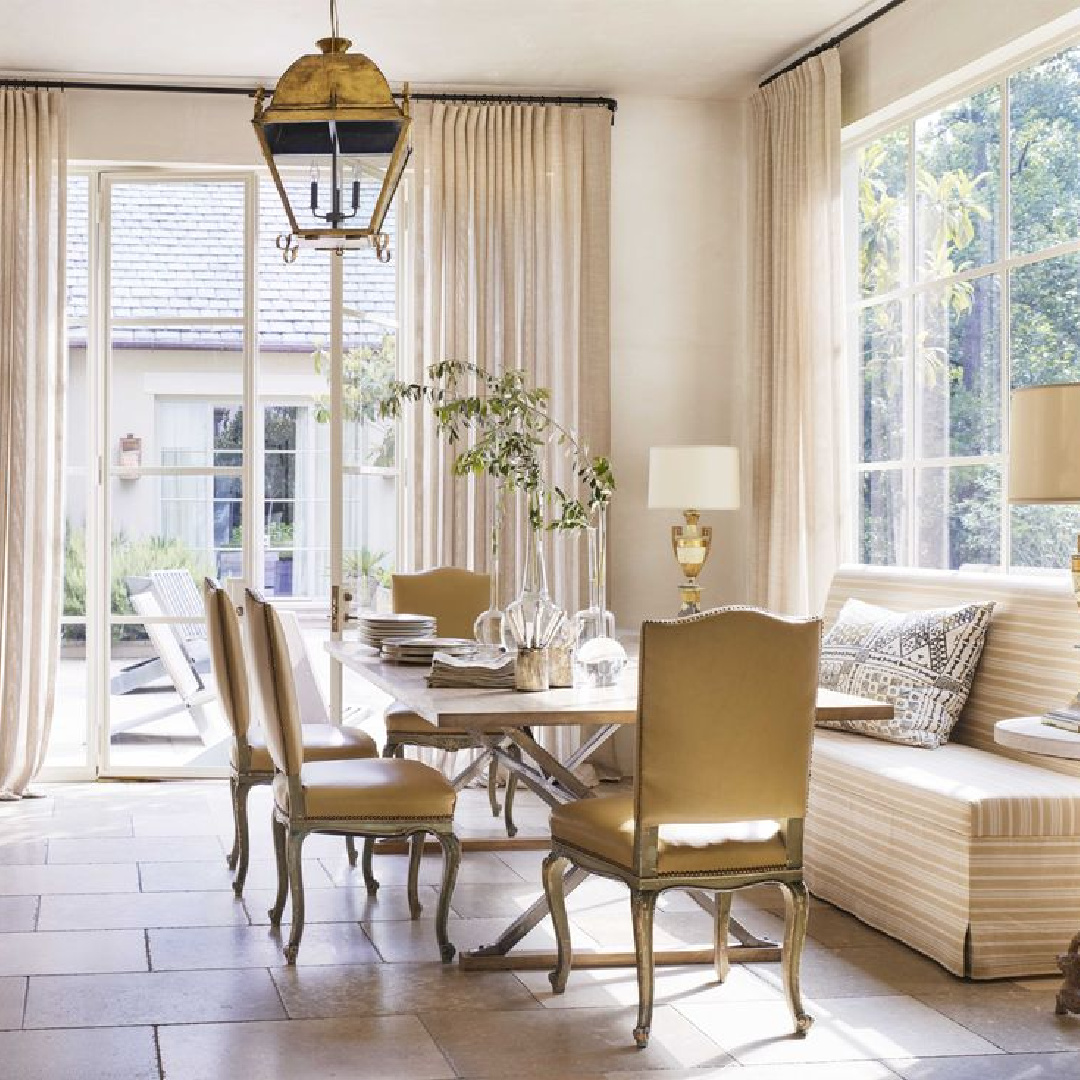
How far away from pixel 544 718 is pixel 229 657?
1.52 meters

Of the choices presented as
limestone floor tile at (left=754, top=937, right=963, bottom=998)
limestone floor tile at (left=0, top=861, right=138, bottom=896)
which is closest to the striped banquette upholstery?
limestone floor tile at (left=754, top=937, right=963, bottom=998)

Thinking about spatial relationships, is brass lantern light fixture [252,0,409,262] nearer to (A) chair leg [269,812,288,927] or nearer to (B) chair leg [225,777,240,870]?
(A) chair leg [269,812,288,927]

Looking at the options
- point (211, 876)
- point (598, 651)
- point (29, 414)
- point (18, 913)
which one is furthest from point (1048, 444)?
point (29, 414)

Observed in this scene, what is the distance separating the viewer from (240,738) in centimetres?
490

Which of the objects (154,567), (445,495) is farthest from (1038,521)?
(154,567)

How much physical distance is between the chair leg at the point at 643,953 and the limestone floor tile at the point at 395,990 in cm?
37

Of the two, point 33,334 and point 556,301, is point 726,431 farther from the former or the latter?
point 33,334

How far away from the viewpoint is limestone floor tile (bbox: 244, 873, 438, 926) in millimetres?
4609

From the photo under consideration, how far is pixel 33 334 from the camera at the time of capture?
6656 millimetres

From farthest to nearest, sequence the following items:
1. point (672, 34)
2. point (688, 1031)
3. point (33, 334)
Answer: point (33, 334) < point (672, 34) < point (688, 1031)

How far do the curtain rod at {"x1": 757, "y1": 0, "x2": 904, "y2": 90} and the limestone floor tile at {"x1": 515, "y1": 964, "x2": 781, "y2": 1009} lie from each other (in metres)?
3.56

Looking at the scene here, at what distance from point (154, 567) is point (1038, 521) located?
12.5 ft

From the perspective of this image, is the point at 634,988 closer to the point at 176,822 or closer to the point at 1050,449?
the point at 1050,449

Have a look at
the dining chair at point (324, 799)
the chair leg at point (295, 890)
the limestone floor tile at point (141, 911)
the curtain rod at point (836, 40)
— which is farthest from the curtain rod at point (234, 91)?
the chair leg at point (295, 890)
